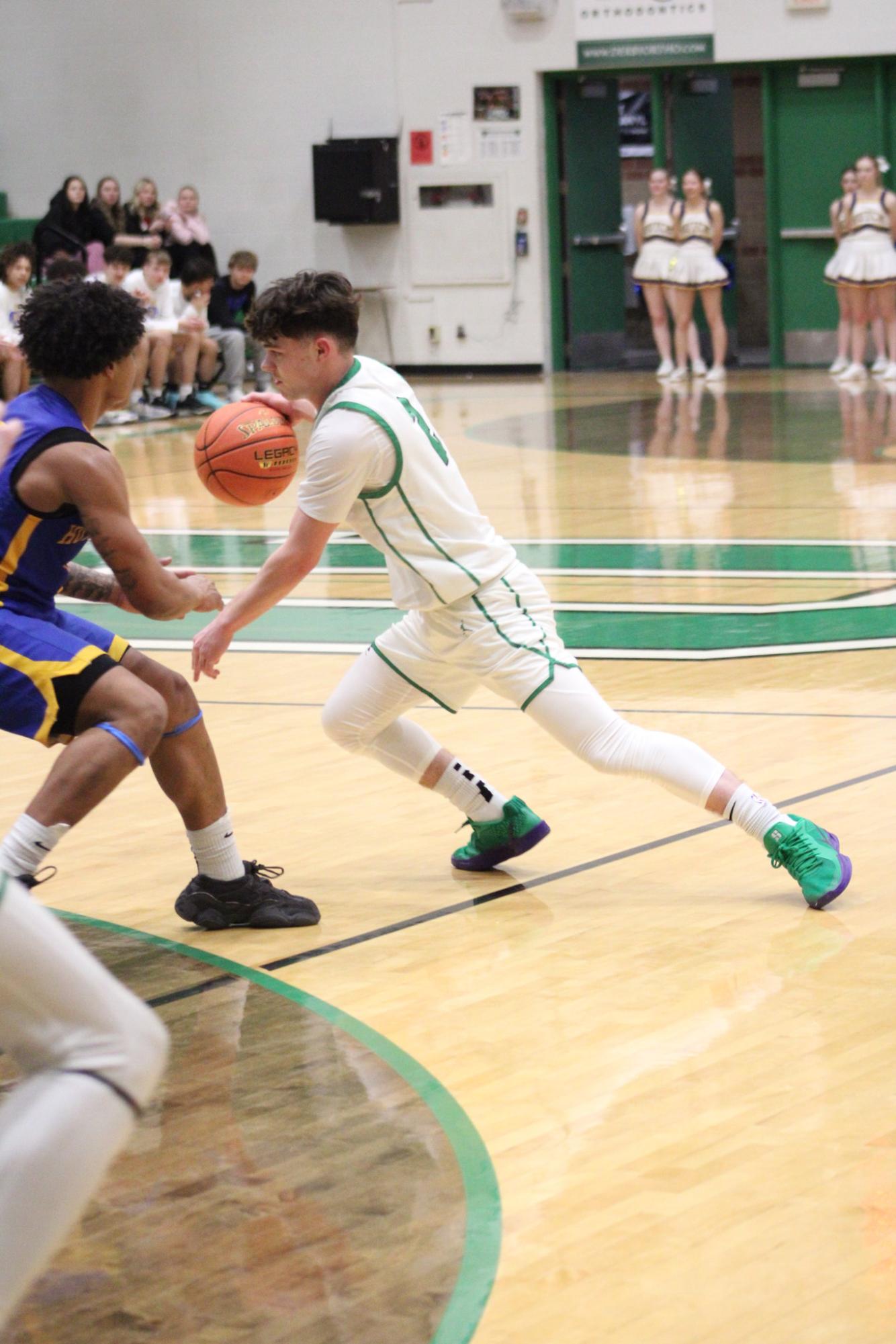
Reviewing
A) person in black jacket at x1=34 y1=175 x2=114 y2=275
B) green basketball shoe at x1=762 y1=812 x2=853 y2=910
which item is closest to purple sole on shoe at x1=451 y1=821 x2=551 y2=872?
green basketball shoe at x1=762 y1=812 x2=853 y2=910

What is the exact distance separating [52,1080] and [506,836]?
2.81 meters

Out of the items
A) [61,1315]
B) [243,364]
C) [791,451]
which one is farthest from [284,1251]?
[243,364]

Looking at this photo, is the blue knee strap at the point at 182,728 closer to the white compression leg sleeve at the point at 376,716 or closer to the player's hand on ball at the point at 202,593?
the player's hand on ball at the point at 202,593

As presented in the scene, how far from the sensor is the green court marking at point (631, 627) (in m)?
7.24

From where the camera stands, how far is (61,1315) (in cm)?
269

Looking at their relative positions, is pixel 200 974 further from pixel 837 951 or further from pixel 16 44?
pixel 16 44

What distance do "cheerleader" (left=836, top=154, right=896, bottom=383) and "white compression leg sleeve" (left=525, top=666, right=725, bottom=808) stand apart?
574 inches

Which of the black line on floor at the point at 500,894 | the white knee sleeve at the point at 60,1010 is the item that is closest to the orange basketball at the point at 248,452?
the black line on floor at the point at 500,894

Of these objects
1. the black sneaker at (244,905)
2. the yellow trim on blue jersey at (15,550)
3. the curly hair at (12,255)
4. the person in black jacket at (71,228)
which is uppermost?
the person in black jacket at (71,228)

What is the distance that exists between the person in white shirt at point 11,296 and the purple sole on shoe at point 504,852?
37.5 feet

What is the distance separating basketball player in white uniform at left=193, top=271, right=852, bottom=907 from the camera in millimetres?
4340

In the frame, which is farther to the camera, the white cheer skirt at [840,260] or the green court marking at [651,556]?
the white cheer skirt at [840,260]

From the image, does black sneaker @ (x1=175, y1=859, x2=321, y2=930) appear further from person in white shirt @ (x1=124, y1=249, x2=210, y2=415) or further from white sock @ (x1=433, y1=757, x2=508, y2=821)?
person in white shirt @ (x1=124, y1=249, x2=210, y2=415)

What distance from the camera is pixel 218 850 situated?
4410mm
